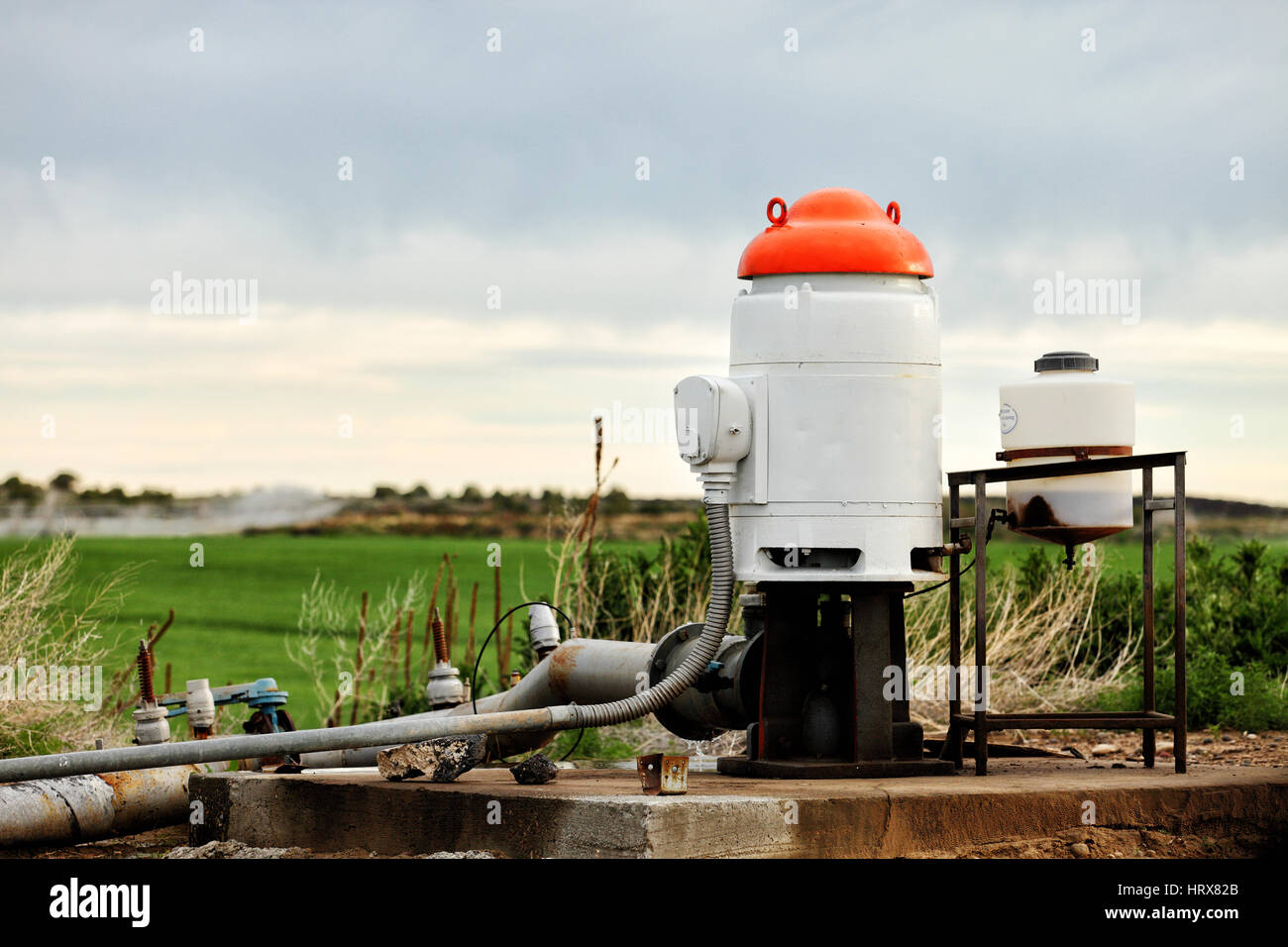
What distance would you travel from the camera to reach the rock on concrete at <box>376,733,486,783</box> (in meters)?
8.16

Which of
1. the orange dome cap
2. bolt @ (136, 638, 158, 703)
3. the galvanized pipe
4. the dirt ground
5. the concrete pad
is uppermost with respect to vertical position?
the orange dome cap


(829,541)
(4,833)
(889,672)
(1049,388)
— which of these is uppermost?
(1049,388)

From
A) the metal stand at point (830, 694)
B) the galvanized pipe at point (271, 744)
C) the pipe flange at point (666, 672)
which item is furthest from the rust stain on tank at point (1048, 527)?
the galvanized pipe at point (271, 744)

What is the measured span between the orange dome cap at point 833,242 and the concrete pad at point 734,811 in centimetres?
264

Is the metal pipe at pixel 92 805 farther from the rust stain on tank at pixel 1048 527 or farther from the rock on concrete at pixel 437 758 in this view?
the rust stain on tank at pixel 1048 527

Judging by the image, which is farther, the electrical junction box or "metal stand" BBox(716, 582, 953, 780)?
"metal stand" BBox(716, 582, 953, 780)

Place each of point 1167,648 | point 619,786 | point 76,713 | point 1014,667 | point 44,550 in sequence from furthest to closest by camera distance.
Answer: point 1167,648, point 1014,667, point 44,550, point 76,713, point 619,786

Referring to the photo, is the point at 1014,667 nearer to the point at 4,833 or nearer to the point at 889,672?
the point at 889,672

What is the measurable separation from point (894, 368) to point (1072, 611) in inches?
275

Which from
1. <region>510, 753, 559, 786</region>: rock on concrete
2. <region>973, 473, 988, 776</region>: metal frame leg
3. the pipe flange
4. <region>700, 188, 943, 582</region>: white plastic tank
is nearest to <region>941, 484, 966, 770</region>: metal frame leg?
<region>973, 473, 988, 776</region>: metal frame leg

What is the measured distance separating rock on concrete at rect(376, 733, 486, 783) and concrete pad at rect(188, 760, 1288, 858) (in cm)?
7

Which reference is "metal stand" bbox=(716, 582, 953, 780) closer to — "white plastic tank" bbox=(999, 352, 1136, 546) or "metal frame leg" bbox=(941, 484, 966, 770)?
"metal frame leg" bbox=(941, 484, 966, 770)

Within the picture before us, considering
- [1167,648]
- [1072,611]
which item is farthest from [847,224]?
[1167,648]

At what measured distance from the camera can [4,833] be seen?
878cm
